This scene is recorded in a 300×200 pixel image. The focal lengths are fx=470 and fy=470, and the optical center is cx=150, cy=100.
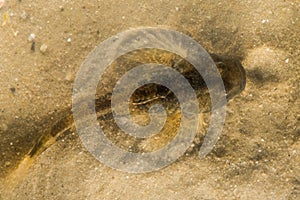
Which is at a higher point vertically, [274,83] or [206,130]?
[274,83]

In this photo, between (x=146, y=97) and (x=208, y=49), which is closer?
(x=146, y=97)

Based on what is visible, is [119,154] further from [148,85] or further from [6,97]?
[6,97]

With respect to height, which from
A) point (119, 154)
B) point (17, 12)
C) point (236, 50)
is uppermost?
point (17, 12)

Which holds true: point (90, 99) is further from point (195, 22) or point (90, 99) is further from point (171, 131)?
point (195, 22)

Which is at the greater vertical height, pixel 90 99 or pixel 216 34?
pixel 216 34

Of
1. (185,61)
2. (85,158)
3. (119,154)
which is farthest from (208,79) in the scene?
(85,158)

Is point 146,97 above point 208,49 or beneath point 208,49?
beneath

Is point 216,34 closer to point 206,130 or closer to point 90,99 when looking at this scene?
point 206,130

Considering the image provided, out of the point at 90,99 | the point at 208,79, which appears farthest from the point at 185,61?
Result: the point at 90,99

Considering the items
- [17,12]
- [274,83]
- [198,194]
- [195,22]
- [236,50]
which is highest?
[17,12]
